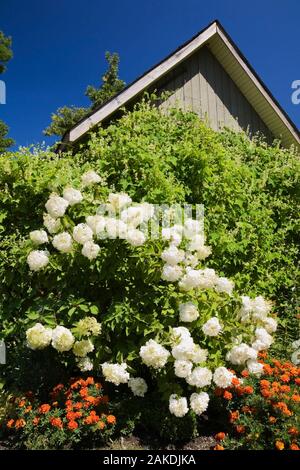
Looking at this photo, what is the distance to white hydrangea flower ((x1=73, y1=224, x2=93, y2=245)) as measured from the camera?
3.86 m

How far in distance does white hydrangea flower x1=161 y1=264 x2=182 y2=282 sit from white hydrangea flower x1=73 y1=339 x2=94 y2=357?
853mm

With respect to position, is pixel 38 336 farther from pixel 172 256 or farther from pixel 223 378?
pixel 223 378

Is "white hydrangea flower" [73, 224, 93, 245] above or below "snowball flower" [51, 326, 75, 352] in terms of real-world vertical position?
above

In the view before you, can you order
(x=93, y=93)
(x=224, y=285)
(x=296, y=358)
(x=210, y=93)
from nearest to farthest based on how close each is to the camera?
1. (x=224, y=285)
2. (x=296, y=358)
3. (x=210, y=93)
4. (x=93, y=93)

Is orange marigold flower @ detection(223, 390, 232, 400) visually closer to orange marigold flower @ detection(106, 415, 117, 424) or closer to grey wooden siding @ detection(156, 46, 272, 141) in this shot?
orange marigold flower @ detection(106, 415, 117, 424)

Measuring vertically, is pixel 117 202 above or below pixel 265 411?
above

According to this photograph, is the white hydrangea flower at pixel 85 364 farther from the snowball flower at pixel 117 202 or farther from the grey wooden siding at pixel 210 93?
the grey wooden siding at pixel 210 93

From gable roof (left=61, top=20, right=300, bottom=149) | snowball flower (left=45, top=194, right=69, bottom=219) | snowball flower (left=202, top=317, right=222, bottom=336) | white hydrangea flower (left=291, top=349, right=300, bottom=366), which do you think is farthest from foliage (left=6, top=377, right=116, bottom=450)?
gable roof (left=61, top=20, right=300, bottom=149)

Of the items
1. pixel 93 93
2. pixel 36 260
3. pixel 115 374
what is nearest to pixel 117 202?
pixel 36 260

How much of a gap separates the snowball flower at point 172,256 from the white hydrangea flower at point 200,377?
892 millimetres

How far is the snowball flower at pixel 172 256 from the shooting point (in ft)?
12.3

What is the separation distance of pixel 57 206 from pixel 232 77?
25.6ft

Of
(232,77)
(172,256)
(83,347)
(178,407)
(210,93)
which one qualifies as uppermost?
(232,77)

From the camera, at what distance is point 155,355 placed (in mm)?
3572
